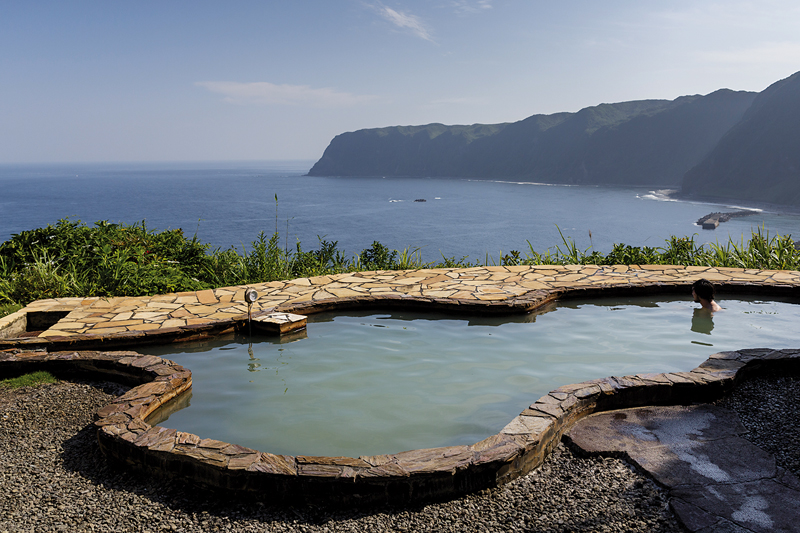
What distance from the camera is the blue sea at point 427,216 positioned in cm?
6056

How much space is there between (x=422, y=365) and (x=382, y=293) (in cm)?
227

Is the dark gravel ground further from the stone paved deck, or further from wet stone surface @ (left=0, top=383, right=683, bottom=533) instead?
wet stone surface @ (left=0, top=383, right=683, bottom=533)

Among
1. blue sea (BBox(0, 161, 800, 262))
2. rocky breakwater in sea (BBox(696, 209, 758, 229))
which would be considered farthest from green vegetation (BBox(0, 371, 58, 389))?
rocky breakwater in sea (BBox(696, 209, 758, 229))

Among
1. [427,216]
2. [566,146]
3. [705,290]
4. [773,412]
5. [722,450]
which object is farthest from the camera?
[566,146]

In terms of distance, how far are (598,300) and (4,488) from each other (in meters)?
6.60

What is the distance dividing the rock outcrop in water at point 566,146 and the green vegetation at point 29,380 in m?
142

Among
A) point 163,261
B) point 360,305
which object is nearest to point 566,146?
point 163,261

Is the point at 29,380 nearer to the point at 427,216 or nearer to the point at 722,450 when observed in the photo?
the point at 722,450

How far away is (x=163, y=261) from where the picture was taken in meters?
8.19

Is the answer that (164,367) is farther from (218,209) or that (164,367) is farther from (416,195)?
(416,195)

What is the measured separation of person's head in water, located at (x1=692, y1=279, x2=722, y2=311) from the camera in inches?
248

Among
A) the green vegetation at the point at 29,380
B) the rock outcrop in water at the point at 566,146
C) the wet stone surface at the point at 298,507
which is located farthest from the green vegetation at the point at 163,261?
the rock outcrop in water at the point at 566,146

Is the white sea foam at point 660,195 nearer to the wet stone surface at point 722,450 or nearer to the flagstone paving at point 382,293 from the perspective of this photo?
the flagstone paving at point 382,293

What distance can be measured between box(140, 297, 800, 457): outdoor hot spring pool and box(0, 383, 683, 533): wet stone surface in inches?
25.3
